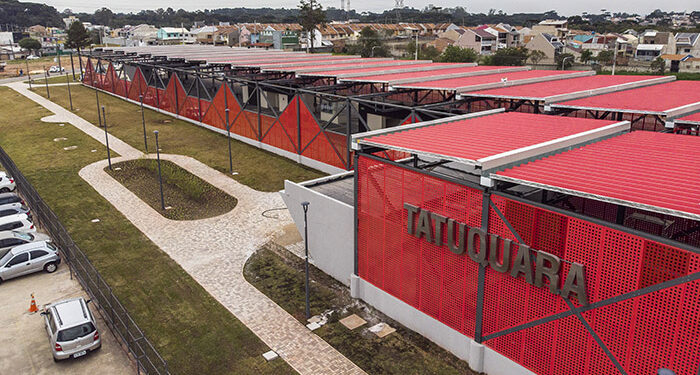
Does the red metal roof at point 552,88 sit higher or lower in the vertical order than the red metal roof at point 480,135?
higher

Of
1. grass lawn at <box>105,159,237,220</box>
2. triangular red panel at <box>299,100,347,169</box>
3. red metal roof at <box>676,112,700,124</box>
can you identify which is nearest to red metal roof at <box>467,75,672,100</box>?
red metal roof at <box>676,112,700,124</box>

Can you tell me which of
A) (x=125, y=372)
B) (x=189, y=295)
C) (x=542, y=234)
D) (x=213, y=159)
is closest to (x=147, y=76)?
(x=213, y=159)

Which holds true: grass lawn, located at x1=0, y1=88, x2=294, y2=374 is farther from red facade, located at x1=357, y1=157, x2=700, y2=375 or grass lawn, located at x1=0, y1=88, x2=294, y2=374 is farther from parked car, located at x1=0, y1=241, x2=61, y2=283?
red facade, located at x1=357, y1=157, x2=700, y2=375

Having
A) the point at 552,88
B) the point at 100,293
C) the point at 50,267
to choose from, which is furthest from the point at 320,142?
the point at 100,293

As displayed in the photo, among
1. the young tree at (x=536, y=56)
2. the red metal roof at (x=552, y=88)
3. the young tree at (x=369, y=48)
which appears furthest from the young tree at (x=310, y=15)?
the red metal roof at (x=552, y=88)

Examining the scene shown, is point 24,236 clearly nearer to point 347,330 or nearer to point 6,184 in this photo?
point 6,184

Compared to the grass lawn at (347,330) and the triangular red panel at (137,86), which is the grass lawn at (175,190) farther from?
the triangular red panel at (137,86)
